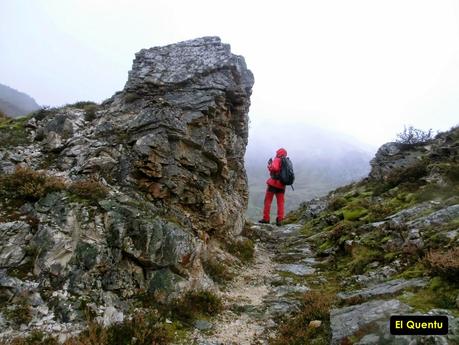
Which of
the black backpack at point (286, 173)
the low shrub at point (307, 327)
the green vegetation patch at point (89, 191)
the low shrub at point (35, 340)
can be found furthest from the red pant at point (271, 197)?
the low shrub at point (35, 340)

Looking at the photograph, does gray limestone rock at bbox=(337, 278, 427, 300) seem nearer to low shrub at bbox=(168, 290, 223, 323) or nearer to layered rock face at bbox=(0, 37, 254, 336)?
low shrub at bbox=(168, 290, 223, 323)

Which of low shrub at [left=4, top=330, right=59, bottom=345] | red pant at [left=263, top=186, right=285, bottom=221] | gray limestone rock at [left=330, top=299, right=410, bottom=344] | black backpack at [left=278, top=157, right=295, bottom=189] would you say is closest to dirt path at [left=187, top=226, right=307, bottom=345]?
gray limestone rock at [left=330, top=299, right=410, bottom=344]

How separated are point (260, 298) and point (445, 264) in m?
5.99

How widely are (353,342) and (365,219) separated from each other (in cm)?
1188

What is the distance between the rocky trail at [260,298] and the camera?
30.9ft

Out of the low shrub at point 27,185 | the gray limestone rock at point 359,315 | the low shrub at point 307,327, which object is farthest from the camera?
the low shrub at point 27,185

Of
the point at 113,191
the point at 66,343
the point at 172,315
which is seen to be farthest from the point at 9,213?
the point at 172,315

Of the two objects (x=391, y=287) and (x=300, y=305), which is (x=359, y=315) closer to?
(x=391, y=287)

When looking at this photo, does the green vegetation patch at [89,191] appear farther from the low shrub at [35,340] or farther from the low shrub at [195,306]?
the low shrub at [35,340]

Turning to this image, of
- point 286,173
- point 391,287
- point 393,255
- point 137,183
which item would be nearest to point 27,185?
point 137,183

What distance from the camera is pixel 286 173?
20.4m

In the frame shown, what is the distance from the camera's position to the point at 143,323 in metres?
8.55

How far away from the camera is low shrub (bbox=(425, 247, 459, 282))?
8.49 meters

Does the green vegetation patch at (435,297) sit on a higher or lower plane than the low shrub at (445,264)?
lower
